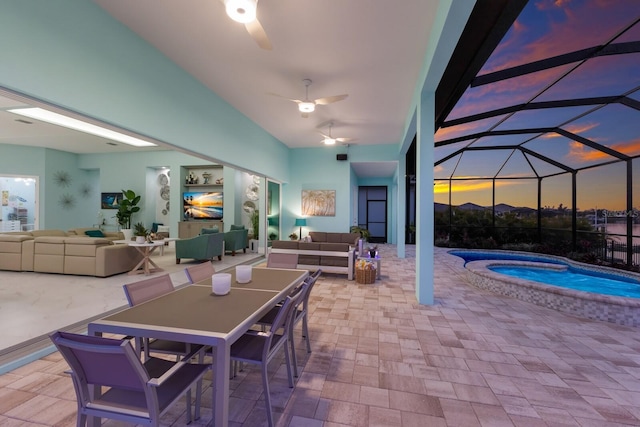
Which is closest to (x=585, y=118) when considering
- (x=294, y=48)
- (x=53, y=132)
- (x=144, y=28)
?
(x=294, y=48)

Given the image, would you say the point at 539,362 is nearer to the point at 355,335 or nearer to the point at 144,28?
the point at 355,335

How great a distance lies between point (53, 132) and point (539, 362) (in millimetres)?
10616

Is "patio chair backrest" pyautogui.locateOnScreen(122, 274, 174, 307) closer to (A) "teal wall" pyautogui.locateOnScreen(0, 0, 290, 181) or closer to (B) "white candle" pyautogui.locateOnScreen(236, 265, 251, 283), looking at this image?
(B) "white candle" pyautogui.locateOnScreen(236, 265, 251, 283)

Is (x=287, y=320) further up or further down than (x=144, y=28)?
further down

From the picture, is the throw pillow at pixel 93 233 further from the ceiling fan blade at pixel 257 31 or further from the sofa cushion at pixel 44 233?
the ceiling fan blade at pixel 257 31

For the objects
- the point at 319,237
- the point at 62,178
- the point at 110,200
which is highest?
the point at 62,178

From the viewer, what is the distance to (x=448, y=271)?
6352 mm

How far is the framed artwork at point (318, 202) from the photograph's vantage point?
8664 millimetres

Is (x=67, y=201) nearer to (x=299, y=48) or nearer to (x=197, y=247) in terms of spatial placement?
(x=197, y=247)

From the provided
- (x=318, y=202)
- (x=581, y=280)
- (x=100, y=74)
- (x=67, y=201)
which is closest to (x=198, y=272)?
(x=100, y=74)

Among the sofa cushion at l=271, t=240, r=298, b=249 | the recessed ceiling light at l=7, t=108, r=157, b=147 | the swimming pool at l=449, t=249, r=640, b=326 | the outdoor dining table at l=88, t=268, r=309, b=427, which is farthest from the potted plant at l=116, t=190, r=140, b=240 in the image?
the swimming pool at l=449, t=249, r=640, b=326

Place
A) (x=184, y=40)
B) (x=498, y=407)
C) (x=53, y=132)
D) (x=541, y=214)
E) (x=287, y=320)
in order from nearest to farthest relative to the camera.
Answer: (x=498, y=407), (x=287, y=320), (x=184, y=40), (x=53, y=132), (x=541, y=214)

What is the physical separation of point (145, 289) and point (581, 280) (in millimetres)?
8504

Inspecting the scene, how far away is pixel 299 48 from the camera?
355 centimetres
